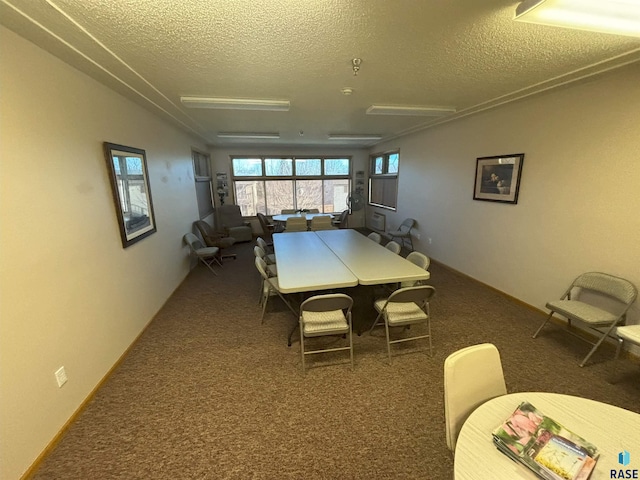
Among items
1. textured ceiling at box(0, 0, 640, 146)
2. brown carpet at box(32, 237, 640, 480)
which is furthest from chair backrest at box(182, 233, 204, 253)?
textured ceiling at box(0, 0, 640, 146)

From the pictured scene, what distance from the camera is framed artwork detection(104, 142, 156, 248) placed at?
2.55 metres

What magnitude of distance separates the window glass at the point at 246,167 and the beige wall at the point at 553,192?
16.1 feet

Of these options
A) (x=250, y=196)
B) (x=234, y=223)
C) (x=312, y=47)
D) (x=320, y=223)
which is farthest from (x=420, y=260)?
(x=250, y=196)

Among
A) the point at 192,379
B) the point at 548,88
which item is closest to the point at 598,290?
the point at 548,88

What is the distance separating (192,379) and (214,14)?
2724 millimetres

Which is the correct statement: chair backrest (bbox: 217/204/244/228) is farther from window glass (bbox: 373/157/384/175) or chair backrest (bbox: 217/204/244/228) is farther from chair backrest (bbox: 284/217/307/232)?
window glass (bbox: 373/157/384/175)

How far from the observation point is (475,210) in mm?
4129

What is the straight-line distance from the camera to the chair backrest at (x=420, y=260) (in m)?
2.85

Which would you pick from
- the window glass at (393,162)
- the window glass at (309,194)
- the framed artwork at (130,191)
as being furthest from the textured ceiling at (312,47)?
the window glass at (309,194)

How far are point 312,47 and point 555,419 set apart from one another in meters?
2.59

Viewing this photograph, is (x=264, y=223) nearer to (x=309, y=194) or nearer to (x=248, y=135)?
(x=309, y=194)

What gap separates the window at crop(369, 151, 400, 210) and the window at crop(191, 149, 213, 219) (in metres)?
4.69

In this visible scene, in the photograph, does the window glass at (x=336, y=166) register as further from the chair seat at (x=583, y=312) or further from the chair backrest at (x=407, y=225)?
the chair seat at (x=583, y=312)

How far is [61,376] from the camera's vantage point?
1839 millimetres
